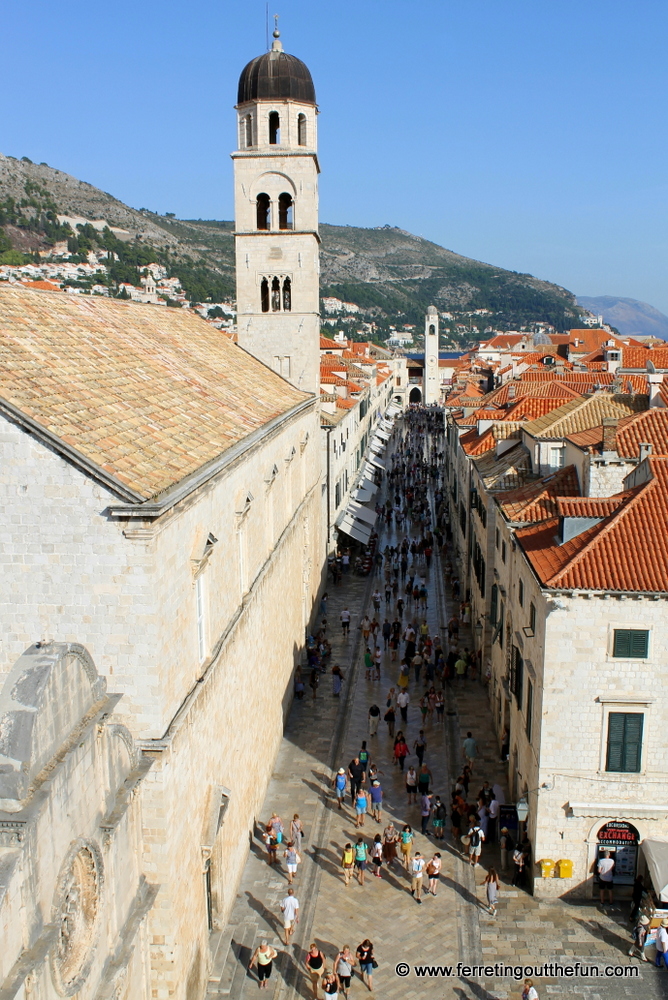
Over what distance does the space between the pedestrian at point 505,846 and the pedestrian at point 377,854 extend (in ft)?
9.20

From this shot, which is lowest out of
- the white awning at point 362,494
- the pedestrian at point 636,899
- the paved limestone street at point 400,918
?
the paved limestone street at point 400,918

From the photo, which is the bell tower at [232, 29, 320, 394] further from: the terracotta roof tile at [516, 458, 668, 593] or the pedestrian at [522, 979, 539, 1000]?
the pedestrian at [522, 979, 539, 1000]

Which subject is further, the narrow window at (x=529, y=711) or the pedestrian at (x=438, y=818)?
the pedestrian at (x=438, y=818)

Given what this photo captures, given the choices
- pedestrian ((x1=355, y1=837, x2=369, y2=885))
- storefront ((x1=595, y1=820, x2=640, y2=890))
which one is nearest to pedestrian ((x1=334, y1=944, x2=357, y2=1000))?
pedestrian ((x1=355, y1=837, x2=369, y2=885))

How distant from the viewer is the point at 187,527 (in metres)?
14.4

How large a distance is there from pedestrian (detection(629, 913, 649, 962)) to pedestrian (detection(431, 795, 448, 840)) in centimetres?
510

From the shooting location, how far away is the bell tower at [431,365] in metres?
140

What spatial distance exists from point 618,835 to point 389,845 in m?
5.08

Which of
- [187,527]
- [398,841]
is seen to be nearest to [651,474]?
[398,841]

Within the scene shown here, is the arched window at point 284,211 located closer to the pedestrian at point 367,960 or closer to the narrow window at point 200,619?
the narrow window at point 200,619

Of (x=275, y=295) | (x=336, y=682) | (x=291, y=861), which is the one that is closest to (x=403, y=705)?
(x=336, y=682)

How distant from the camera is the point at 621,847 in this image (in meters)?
18.5

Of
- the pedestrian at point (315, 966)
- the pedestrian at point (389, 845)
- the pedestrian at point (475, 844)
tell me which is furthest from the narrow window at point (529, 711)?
the pedestrian at point (315, 966)

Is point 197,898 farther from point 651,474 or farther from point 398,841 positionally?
point 651,474
